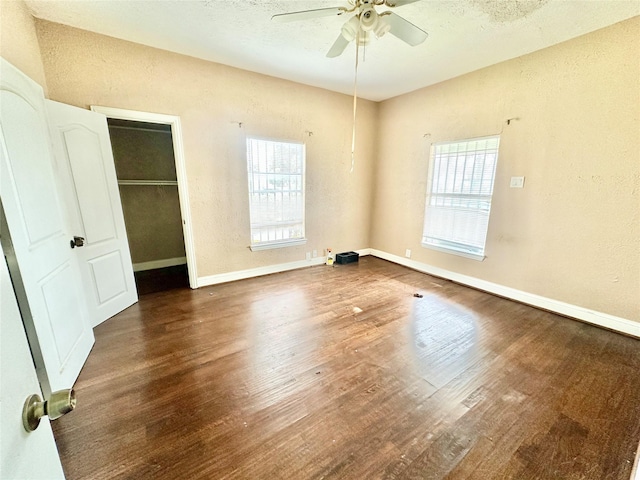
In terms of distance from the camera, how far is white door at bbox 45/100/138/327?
2291mm

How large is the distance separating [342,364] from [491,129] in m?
3.33

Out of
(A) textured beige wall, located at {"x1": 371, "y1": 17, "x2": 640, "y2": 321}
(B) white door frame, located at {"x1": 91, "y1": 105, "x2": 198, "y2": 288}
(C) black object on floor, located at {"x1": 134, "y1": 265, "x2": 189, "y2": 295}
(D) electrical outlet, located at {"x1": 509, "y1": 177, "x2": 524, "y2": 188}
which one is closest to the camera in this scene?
(A) textured beige wall, located at {"x1": 371, "y1": 17, "x2": 640, "y2": 321}

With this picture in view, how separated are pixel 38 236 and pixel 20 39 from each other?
1.76 meters

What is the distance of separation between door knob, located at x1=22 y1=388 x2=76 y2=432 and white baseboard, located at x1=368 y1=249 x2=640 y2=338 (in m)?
4.02

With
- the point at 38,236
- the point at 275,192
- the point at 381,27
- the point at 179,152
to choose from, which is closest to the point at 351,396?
the point at 38,236

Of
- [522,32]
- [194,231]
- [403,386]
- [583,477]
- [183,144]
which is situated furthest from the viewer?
[194,231]

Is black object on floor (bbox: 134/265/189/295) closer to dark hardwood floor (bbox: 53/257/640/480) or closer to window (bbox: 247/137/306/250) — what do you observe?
dark hardwood floor (bbox: 53/257/640/480)

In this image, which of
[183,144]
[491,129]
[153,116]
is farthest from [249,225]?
[491,129]

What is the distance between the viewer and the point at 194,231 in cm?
343

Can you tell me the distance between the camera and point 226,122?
11.2 ft

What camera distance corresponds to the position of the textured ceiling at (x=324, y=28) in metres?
2.19

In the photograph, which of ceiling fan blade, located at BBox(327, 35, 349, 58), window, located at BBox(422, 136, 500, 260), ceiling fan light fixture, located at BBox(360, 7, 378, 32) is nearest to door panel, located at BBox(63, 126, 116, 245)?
ceiling fan blade, located at BBox(327, 35, 349, 58)

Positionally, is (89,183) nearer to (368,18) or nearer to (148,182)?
(148,182)

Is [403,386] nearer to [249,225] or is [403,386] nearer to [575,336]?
[575,336]
